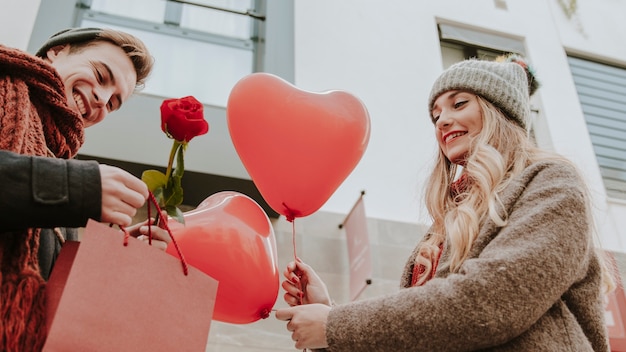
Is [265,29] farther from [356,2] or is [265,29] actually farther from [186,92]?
[356,2]

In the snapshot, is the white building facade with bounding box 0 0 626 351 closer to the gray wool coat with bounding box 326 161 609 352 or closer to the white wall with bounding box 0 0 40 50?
the white wall with bounding box 0 0 40 50

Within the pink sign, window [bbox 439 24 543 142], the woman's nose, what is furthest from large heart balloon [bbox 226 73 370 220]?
window [bbox 439 24 543 142]

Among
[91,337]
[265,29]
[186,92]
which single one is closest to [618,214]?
[265,29]

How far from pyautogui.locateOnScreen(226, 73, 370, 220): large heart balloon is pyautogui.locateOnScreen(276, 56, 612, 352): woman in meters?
0.29

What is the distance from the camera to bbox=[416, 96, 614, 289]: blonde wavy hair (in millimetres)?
1146

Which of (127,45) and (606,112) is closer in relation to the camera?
(127,45)

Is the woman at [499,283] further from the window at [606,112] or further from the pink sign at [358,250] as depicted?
the window at [606,112]

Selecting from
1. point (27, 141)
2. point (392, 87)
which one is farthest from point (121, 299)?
point (392, 87)

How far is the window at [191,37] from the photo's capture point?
3.88 meters

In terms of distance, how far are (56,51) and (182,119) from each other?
19.6 inches

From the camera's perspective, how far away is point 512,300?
3.19ft

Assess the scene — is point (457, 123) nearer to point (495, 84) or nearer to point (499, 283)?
point (495, 84)

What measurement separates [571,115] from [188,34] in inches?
138

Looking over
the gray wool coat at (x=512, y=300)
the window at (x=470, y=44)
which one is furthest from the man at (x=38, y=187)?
the window at (x=470, y=44)
